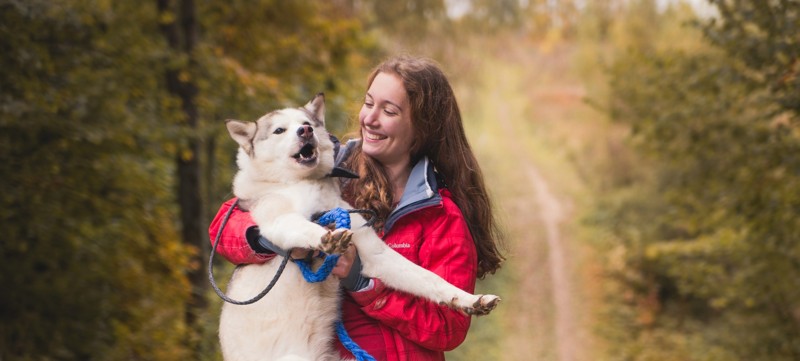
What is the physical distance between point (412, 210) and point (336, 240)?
0.41 metres

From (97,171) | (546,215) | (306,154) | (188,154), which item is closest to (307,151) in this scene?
(306,154)

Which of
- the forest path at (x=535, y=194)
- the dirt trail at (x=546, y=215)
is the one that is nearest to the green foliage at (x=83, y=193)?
the forest path at (x=535, y=194)

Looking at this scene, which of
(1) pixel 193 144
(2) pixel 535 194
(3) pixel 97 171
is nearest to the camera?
(3) pixel 97 171

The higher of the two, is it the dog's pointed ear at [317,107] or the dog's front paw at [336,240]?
the dog's pointed ear at [317,107]

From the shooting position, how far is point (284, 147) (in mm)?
2969

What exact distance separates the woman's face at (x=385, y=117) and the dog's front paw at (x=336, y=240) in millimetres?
586

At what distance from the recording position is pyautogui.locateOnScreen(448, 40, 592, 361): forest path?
16641mm

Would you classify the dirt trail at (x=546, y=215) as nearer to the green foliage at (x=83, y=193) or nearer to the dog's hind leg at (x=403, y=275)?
the green foliage at (x=83, y=193)

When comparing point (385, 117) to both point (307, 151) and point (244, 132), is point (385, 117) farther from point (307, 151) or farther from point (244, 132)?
point (244, 132)

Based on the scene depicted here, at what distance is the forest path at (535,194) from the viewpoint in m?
16.6

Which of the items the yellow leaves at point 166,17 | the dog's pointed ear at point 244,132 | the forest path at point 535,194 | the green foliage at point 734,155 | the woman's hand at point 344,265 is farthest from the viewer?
the forest path at point 535,194

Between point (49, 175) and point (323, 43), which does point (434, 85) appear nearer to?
point (49, 175)

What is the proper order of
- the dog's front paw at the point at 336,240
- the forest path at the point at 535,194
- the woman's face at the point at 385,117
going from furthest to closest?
the forest path at the point at 535,194, the woman's face at the point at 385,117, the dog's front paw at the point at 336,240

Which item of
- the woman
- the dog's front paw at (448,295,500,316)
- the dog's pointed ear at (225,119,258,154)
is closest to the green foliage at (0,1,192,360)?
the dog's pointed ear at (225,119,258,154)
